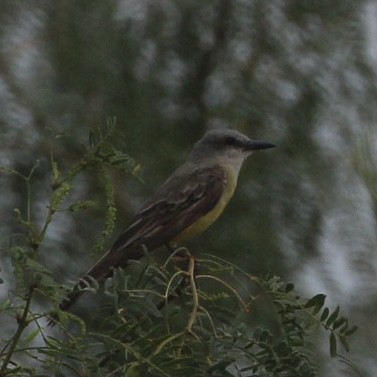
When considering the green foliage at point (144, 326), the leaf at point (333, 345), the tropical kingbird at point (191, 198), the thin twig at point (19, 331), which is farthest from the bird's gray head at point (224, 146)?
the thin twig at point (19, 331)

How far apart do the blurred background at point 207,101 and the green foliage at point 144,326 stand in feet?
7.49

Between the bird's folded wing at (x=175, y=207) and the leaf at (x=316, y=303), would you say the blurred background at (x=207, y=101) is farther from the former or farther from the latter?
the leaf at (x=316, y=303)

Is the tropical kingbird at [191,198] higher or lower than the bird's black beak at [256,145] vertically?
lower

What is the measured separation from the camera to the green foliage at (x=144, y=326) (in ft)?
7.36

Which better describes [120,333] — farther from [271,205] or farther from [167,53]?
[167,53]

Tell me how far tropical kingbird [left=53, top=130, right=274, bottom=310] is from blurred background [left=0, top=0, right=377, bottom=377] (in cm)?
26

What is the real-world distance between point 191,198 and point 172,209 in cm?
13

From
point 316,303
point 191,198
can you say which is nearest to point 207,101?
point 191,198

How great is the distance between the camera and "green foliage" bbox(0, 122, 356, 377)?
2242 mm

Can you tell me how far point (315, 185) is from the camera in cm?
519

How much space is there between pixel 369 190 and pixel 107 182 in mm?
657

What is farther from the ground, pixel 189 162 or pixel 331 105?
pixel 331 105

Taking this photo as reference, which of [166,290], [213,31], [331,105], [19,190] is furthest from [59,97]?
[166,290]

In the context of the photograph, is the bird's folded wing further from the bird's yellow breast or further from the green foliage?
the green foliage
